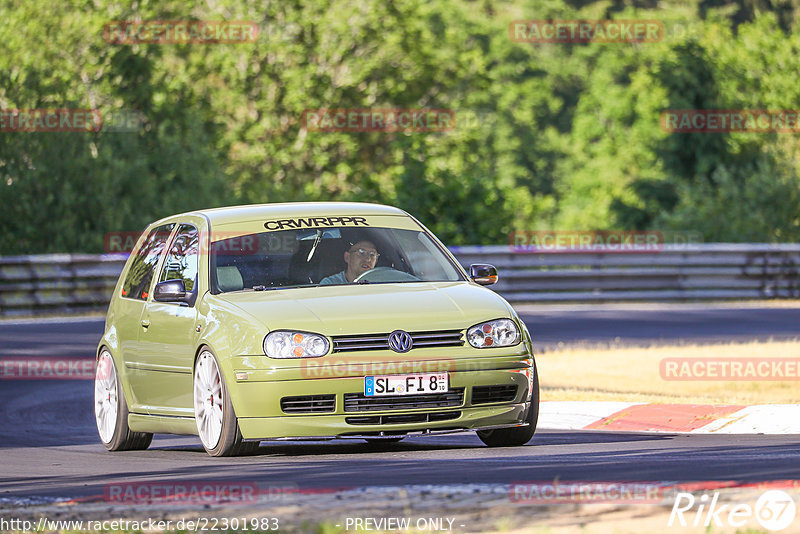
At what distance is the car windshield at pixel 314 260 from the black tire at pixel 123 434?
4.41 ft

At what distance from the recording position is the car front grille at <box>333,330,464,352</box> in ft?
30.3

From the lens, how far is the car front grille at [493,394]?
31.0ft

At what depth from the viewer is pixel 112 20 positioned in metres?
41.8

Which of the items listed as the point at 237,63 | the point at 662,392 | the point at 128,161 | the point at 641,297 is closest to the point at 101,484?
the point at 662,392

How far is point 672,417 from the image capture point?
11930 mm

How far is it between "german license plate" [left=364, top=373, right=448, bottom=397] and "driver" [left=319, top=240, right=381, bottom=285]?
131 cm

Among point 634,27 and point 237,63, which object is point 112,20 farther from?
point 634,27

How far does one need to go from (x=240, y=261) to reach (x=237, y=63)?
3834 cm

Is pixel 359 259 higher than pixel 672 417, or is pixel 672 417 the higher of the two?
pixel 359 259
